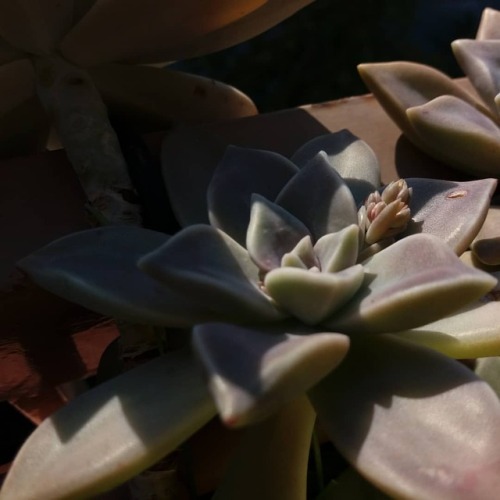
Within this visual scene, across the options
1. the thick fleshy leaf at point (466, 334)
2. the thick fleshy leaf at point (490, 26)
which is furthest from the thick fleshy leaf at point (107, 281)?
the thick fleshy leaf at point (490, 26)

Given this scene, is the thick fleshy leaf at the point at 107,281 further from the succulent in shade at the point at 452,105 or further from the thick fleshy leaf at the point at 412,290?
the succulent in shade at the point at 452,105

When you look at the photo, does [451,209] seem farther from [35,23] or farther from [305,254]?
[35,23]

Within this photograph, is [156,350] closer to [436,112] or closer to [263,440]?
[263,440]

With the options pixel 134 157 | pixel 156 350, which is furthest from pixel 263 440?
pixel 134 157

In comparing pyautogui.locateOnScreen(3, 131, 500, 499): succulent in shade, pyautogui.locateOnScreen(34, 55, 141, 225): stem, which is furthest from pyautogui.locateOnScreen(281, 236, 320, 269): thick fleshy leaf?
pyautogui.locateOnScreen(34, 55, 141, 225): stem

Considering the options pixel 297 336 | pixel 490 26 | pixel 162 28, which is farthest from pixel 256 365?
pixel 490 26

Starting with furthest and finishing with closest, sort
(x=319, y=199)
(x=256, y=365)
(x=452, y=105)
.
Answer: (x=452, y=105), (x=319, y=199), (x=256, y=365)
